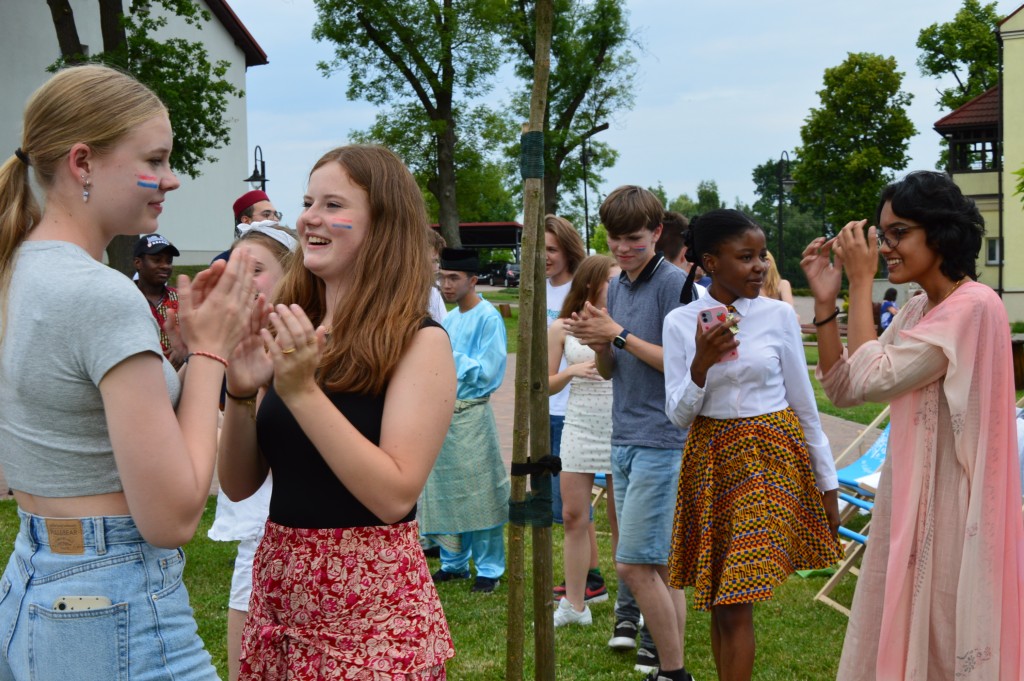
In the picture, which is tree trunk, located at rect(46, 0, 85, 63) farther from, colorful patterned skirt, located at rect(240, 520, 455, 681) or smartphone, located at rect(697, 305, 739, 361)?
colorful patterned skirt, located at rect(240, 520, 455, 681)

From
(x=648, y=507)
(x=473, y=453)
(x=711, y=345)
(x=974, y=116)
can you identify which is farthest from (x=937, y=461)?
(x=974, y=116)

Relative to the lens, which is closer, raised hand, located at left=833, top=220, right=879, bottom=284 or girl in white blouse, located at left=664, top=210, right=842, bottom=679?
raised hand, located at left=833, top=220, right=879, bottom=284

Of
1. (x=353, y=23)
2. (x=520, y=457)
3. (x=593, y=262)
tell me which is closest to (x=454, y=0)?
(x=353, y=23)

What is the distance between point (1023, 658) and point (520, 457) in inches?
67.2

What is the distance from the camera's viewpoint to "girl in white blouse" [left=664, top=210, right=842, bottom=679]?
368 cm

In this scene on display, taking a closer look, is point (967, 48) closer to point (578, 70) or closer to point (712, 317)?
point (578, 70)

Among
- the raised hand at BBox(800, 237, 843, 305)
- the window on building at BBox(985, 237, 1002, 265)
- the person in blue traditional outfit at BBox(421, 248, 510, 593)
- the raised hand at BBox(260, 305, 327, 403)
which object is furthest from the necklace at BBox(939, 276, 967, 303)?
the window on building at BBox(985, 237, 1002, 265)

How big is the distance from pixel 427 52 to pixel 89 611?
119ft

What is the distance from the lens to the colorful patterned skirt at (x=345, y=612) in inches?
88.5

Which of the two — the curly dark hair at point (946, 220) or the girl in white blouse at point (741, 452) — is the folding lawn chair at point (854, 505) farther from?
the curly dark hair at point (946, 220)

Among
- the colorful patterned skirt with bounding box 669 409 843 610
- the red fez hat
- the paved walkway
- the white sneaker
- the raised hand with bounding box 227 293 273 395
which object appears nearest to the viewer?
the raised hand with bounding box 227 293 273 395

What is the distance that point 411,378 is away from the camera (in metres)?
2.29

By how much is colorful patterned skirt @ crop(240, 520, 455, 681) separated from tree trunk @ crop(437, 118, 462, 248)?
32.6 m

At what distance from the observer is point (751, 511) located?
3.69m
